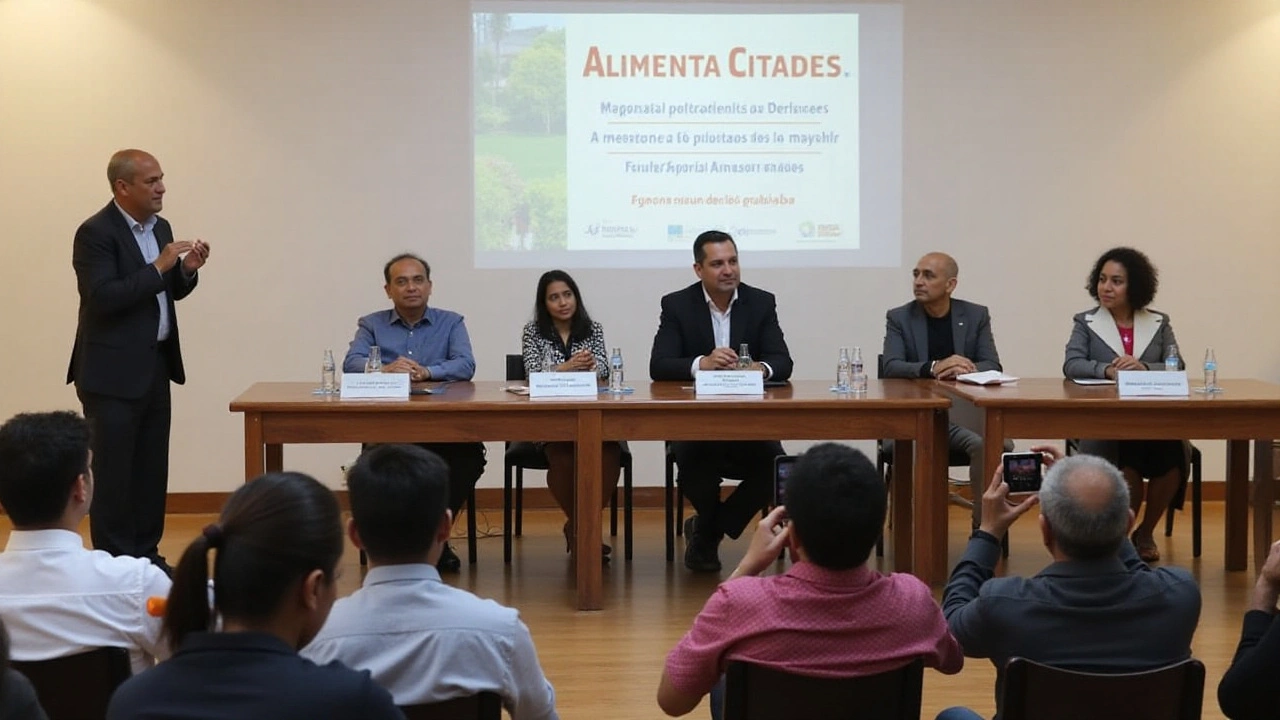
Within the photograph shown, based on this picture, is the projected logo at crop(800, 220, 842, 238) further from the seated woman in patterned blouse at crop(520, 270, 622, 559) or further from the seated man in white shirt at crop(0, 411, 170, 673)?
the seated man in white shirt at crop(0, 411, 170, 673)

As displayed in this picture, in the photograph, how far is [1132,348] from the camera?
525 cm

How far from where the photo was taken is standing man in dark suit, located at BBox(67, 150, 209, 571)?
4.51m

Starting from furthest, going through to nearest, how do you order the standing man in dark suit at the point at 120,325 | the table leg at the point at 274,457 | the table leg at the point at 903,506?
the table leg at the point at 903,506 < the table leg at the point at 274,457 < the standing man in dark suit at the point at 120,325

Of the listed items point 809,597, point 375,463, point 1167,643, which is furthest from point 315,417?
point 1167,643

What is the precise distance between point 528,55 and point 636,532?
7.42 ft

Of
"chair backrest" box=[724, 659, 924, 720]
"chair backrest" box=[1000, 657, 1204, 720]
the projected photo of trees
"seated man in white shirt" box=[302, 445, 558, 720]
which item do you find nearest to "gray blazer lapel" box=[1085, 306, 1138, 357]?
the projected photo of trees

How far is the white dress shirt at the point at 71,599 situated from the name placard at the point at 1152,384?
3287mm

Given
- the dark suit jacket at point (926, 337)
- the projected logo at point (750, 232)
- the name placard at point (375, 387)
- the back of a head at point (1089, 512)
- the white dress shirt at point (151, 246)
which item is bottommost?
the back of a head at point (1089, 512)

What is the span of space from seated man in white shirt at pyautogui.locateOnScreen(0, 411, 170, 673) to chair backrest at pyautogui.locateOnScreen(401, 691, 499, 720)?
46cm

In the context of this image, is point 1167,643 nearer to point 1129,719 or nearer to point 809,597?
point 1129,719

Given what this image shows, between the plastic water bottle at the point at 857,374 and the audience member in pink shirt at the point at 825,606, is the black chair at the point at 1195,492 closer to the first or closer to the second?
the plastic water bottle at the point at 857,374

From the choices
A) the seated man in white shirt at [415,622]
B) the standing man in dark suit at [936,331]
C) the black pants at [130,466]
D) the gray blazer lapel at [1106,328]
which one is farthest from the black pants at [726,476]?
the seated man in white shirt at [415,622]

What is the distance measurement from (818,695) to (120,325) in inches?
132

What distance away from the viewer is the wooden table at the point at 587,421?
4301mm
